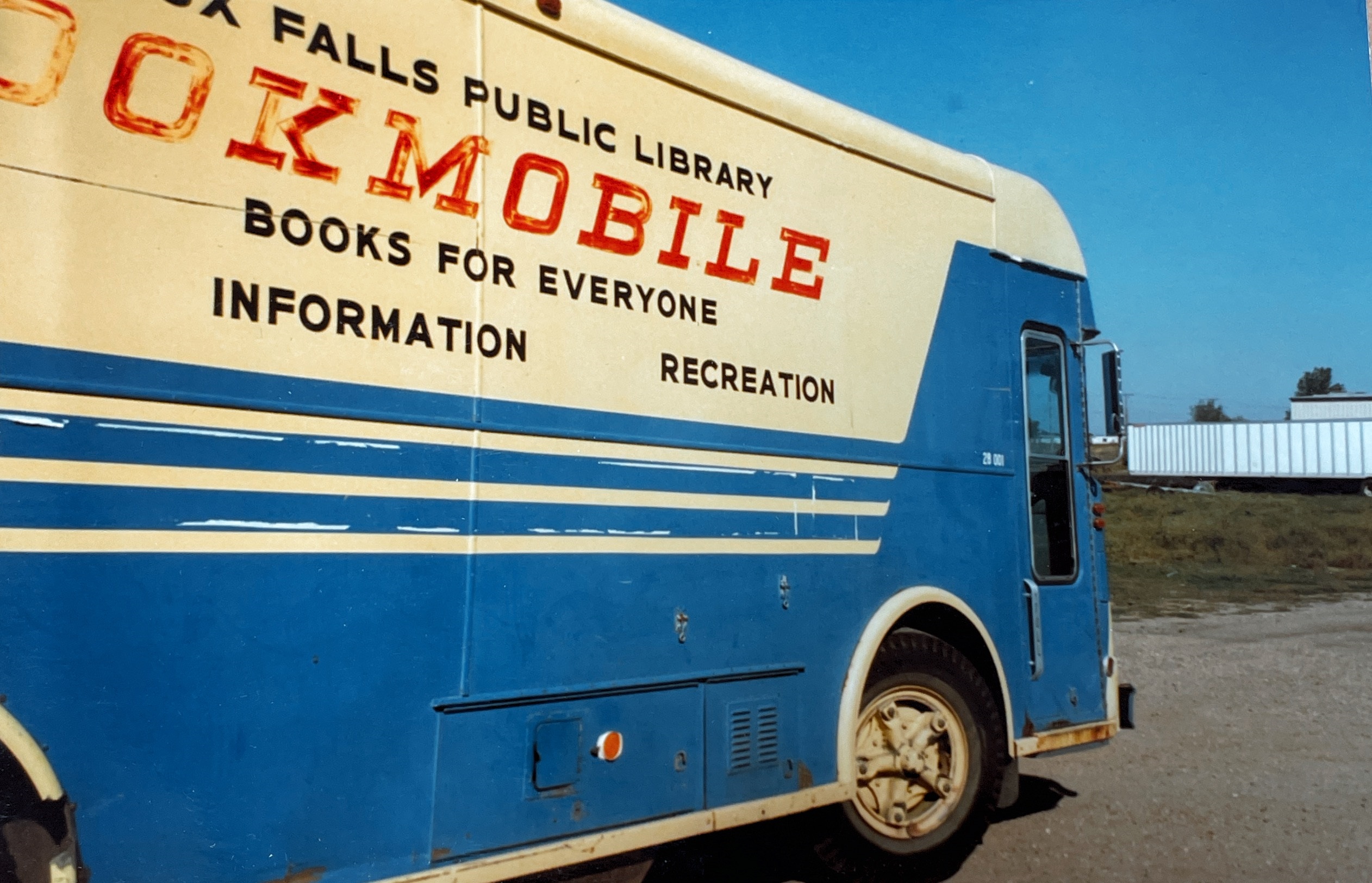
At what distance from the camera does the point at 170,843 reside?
2.74m

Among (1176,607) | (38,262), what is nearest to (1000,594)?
(38,262)

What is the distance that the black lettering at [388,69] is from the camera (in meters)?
3.24

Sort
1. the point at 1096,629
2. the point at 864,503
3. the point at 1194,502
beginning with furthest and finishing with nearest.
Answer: the point at 1194,502
the point at 1096,629
the point at 864,503

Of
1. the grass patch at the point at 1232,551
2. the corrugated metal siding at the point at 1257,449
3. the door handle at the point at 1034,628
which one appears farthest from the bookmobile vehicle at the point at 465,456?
the corrugated metal siding at the point at 1257,449

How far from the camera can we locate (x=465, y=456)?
10.9 feet

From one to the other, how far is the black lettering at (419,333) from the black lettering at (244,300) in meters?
0.44

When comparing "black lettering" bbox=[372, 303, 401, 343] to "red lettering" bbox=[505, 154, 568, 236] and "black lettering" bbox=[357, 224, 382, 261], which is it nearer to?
"black lettering" bbox=[357, 224, 382, 261]

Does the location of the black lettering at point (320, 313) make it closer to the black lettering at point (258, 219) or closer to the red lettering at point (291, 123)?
the black lettering at point (258, 219)

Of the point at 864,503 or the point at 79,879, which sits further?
the point at 864,503

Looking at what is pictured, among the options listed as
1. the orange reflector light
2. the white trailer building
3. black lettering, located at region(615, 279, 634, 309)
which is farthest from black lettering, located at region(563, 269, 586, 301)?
the white trailer building

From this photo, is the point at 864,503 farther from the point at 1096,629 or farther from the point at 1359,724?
the point at 1359,724

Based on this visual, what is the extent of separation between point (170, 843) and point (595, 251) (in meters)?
2.16

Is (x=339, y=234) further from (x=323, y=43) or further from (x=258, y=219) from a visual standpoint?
(x=323, y=43)

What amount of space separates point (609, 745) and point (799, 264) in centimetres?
205
